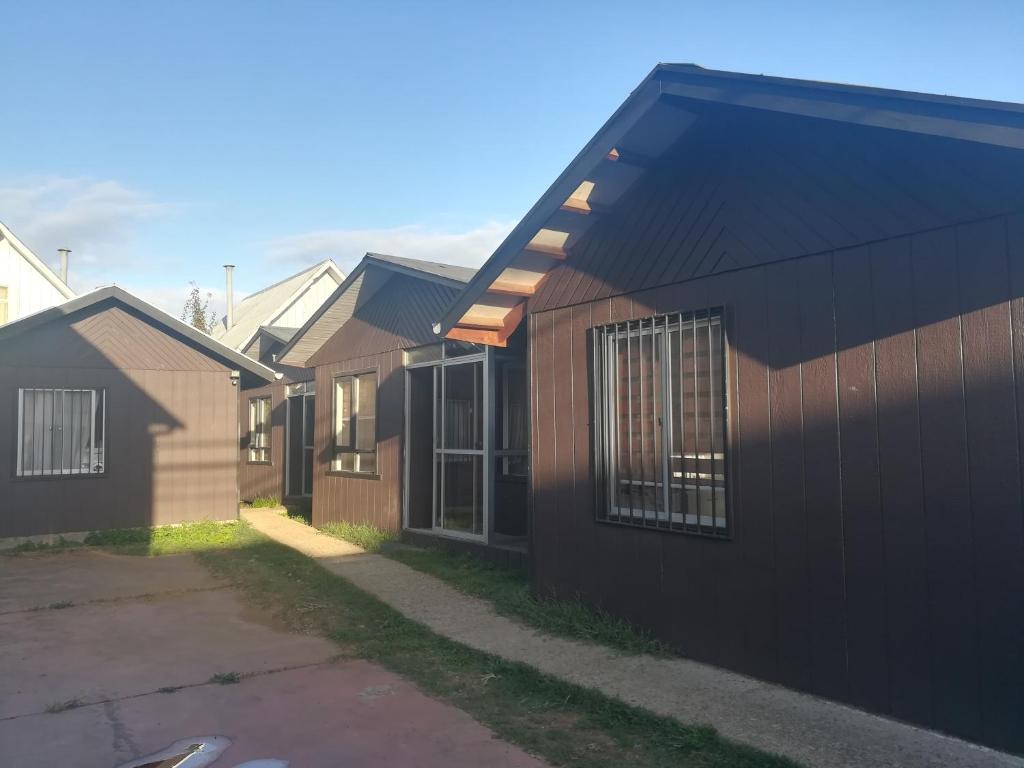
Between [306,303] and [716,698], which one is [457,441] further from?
[306,303]

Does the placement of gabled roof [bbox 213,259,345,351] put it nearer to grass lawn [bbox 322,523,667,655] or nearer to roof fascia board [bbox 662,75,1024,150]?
grass lawn [bbox 322,523,667,655]

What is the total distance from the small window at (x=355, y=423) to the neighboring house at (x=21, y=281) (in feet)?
65.9

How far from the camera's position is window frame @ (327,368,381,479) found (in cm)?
1180

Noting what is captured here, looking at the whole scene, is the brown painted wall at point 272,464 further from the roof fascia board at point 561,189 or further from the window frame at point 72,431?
the roof fascia board at point 561,189

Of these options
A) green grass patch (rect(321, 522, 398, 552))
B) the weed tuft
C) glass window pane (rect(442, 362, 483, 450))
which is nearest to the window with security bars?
the weed tuft

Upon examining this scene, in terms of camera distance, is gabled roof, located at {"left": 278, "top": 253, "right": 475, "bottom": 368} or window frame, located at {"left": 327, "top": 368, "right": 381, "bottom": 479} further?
window frame, located at {"left": 327, "top": 368, "right": 381, "bottom": 479}

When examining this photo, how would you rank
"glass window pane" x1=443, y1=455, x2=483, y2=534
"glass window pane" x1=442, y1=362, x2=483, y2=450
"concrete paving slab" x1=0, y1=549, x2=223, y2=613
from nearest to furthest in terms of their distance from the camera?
"concrete paving slab" x1=0, y1=549, x2=223, y2=613, "glass window pane" x1=443, y1=455, x2=483, y2=534, "glass window pane" x1=442, y1=362, x2=483, y2=450

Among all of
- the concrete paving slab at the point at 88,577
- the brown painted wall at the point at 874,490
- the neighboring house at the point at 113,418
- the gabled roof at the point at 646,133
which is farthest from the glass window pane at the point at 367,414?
the brown painted wall at the point at 874,490

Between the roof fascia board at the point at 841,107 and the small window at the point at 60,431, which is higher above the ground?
the roof fascia board at the point at 841,107

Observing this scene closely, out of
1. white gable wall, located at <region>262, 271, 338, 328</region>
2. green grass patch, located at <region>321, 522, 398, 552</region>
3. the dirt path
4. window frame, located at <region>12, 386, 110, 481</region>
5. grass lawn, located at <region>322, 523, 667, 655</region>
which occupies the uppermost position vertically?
white gable wall, located at <region>262, 271, 338, 328</region>

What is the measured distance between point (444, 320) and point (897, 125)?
4167 millimetres

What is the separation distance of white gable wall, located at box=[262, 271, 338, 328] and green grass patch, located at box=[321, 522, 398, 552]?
1162cm

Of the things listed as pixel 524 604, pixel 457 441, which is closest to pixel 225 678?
pixel 524 604

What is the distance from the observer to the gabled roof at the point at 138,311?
1146cm
